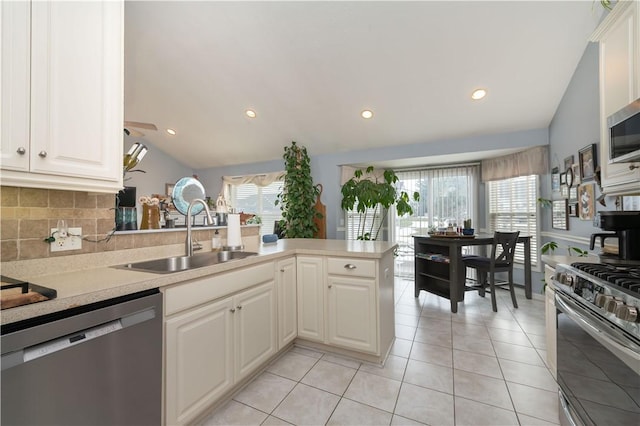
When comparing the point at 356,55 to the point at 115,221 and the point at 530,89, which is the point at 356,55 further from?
the point at 115,221

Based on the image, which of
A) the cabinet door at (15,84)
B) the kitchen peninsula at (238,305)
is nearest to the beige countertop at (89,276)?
the kitchen peninsula at (238,305)

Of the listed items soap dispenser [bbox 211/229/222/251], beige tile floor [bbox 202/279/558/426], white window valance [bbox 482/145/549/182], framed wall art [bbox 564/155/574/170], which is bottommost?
beige tile floor [bbox 202/279/558/426]

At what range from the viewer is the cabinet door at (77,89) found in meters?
1.07

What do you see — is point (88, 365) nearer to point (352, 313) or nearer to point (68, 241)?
point (68, 241)

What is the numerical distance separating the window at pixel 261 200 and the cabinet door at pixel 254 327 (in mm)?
3888

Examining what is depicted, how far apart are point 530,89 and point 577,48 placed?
491mm

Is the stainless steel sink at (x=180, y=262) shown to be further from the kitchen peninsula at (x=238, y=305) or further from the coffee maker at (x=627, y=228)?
the coffee maker at (x=627, y=228)

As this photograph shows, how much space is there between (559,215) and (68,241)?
4608mm

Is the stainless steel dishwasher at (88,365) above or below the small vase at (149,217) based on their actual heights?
below

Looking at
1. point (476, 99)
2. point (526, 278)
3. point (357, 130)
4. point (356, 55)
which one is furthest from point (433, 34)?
point (526, 278)

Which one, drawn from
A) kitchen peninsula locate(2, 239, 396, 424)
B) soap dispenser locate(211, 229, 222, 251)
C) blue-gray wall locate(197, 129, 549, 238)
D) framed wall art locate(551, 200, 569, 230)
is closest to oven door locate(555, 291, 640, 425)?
kitchen peninsula locate(2, 239, 396, 424)

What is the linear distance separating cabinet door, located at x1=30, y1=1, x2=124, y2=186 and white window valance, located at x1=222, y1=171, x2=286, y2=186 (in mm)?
4040

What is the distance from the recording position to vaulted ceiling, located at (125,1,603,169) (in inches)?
94.0

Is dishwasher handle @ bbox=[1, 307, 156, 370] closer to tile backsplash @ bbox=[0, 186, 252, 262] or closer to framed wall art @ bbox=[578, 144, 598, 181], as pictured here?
tile backsplash @ bbox=[0, 186, 252, 262]
